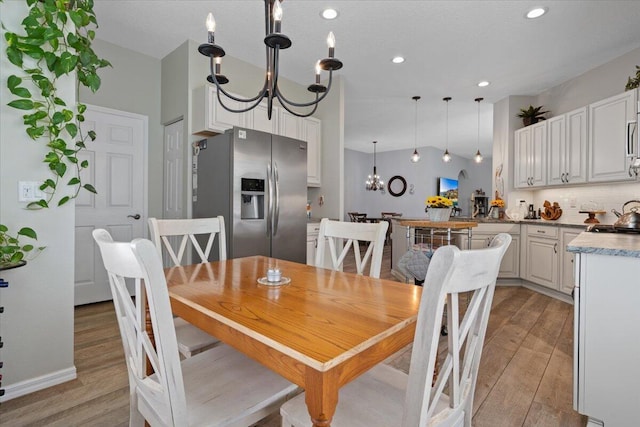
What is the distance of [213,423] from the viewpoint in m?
0.89

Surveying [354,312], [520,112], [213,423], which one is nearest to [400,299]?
[354,312]

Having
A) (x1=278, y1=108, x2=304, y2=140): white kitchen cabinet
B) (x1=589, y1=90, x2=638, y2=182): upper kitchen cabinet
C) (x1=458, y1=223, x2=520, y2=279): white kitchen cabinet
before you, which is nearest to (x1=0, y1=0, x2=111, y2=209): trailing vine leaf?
(x1=278, y1=108, x2=304, y2=140): white kitchen cabinet

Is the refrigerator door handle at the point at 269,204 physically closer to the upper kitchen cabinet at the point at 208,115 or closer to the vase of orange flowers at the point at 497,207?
the upper kitchen cabinet at the point at 208,115

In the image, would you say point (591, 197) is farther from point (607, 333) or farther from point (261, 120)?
point (261, 120)

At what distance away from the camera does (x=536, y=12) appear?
2.67 m

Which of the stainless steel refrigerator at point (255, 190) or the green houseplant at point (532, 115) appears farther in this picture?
the green houseplant at point (532, 115)

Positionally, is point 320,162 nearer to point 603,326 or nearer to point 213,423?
point 603,326

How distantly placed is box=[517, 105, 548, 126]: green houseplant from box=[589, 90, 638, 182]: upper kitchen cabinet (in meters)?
0.96

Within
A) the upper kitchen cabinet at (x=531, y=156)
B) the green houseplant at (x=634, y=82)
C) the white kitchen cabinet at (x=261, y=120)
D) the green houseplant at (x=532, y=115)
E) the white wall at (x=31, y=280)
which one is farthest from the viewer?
the green houseplant at (x=532, y=115)

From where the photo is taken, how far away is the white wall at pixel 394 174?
8953 mm

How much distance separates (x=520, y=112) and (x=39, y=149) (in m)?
5.48

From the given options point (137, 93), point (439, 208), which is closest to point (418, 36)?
point (439, 208)

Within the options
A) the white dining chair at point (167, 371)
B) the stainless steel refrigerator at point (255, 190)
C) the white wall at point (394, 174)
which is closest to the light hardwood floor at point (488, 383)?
the white dining chair at point (167, 371)

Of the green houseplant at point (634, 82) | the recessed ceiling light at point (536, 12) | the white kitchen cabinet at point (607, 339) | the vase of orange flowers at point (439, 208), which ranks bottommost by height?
the white kitchen cabinet at point (607, 339)
